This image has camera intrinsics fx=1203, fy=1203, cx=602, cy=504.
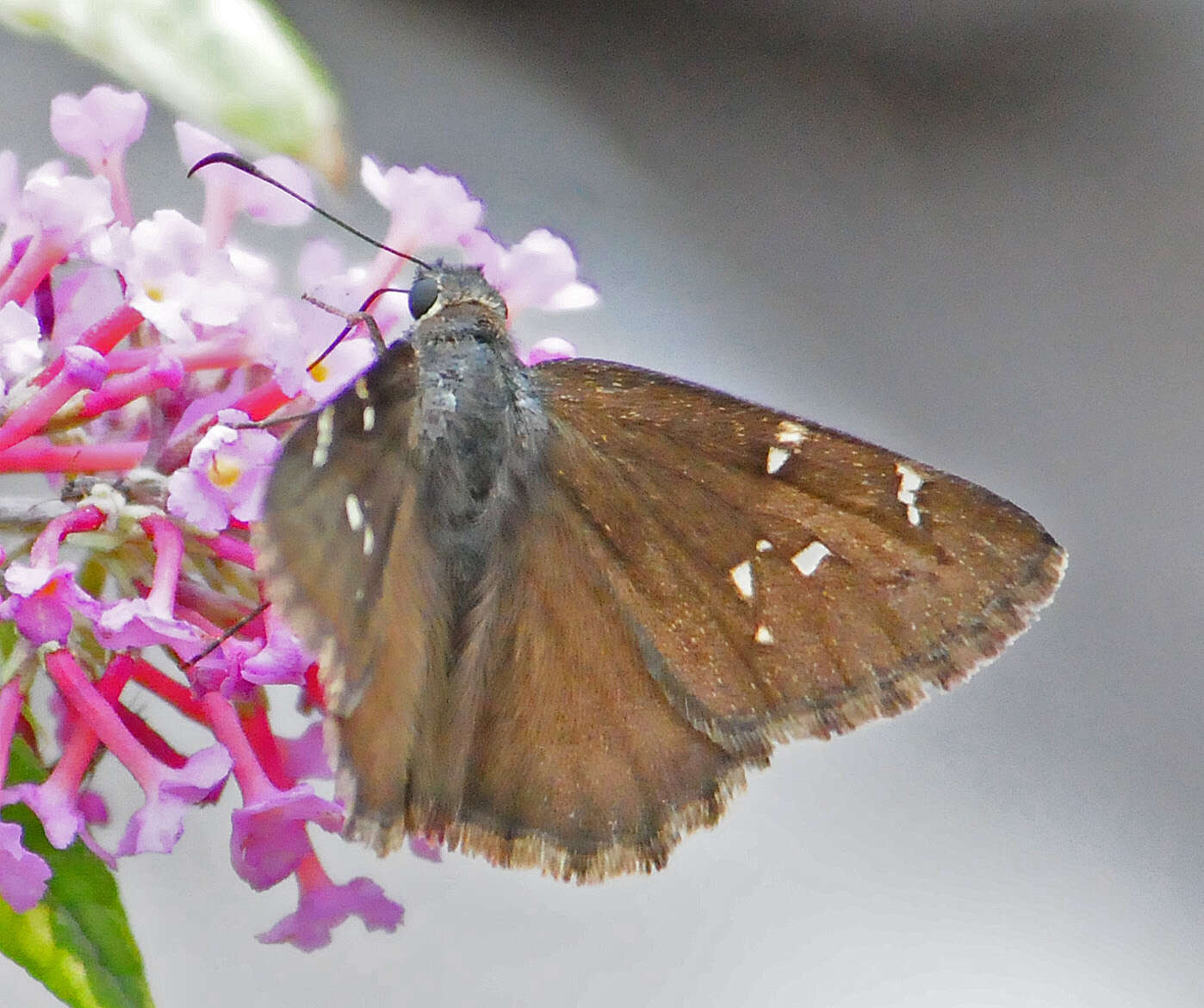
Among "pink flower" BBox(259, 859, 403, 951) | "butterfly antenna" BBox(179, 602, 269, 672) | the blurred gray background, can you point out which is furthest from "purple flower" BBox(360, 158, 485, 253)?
the blurred gray background

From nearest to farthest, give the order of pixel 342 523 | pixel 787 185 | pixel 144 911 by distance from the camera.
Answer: pixel 342 523, pixel 144 911, pixel 787 185

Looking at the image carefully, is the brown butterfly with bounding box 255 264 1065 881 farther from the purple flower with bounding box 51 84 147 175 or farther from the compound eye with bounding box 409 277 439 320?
the purple flower with bounding box 51 84 147 175

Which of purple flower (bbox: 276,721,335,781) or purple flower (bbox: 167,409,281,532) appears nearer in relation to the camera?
purple flower (bbox: 167,409,281,532)

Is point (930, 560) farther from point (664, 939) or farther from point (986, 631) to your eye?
point (664, 939)

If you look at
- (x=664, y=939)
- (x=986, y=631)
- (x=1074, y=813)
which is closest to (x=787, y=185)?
(x=1074, y=813)

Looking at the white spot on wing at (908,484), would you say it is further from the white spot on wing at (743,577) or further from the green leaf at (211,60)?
the green leaf at (211,60)
